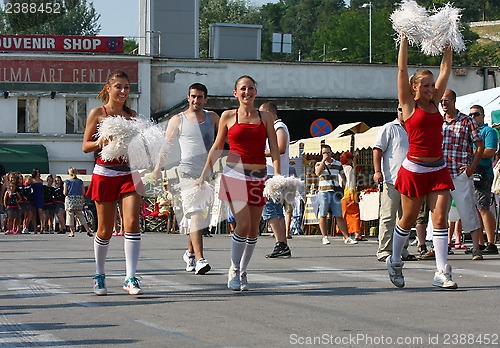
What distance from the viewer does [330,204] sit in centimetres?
1994

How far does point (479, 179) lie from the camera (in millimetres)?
15094

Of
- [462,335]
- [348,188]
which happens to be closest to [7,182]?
[348,188]

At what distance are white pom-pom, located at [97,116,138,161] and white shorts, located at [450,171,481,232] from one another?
222 inches

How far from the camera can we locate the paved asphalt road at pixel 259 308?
22.7 feet

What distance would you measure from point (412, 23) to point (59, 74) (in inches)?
1619

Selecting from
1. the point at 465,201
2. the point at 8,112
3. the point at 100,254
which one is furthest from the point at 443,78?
the point at 8,112

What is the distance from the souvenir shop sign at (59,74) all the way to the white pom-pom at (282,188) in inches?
1559

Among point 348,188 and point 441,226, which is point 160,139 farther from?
point 348,188

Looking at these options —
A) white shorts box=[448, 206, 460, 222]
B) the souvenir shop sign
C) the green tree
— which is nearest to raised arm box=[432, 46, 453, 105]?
white shorts box=[448, 206, 460, 222]

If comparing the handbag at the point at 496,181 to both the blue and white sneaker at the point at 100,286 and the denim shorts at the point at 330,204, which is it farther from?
the blue and white sneaker at the point at 100,286

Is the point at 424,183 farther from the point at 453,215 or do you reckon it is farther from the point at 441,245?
the point at 453,215

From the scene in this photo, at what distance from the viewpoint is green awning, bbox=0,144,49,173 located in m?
48.4

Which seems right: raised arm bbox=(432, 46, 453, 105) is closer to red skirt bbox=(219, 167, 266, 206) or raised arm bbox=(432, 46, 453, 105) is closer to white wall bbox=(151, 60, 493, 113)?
red skirt bbox=(219, 167, 266, 206)

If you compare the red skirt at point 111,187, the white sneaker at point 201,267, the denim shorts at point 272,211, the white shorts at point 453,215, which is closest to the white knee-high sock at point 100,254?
the red skirt at point 111,187
